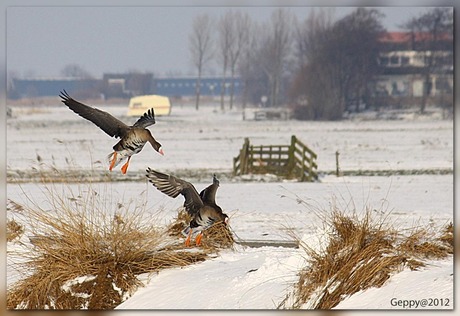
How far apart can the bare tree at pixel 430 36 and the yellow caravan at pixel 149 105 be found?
64.4 feet

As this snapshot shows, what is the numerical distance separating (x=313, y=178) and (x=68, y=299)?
18392 millimetres

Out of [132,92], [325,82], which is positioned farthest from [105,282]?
[132,92]

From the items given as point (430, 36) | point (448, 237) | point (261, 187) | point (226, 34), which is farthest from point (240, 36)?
point (448, 237)

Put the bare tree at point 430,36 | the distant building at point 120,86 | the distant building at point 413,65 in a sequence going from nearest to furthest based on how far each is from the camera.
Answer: the distant building at point 413,65
the bare tree at point 430,36
the distant building at point 120,86

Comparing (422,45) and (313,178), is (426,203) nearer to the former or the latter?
(313,178)

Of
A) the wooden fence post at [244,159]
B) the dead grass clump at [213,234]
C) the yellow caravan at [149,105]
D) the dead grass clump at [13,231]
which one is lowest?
the yellow caravan at [149,105]

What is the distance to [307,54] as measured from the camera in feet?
244

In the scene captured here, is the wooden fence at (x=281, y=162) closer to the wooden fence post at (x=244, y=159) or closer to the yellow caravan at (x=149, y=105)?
the wooden fence post at (x=244, y=159)

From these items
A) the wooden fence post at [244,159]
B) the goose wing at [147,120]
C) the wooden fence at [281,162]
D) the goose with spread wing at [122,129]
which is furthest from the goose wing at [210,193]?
the wooden fence post at [244,159]

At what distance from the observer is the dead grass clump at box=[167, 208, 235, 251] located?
1005cm

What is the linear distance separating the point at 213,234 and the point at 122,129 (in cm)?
259

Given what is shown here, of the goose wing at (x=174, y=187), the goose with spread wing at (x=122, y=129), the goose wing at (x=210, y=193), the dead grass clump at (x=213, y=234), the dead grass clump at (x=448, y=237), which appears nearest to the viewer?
the goose with spread wing at (x=122, y=129)

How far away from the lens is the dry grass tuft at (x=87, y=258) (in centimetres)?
884

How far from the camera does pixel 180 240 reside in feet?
32.0
